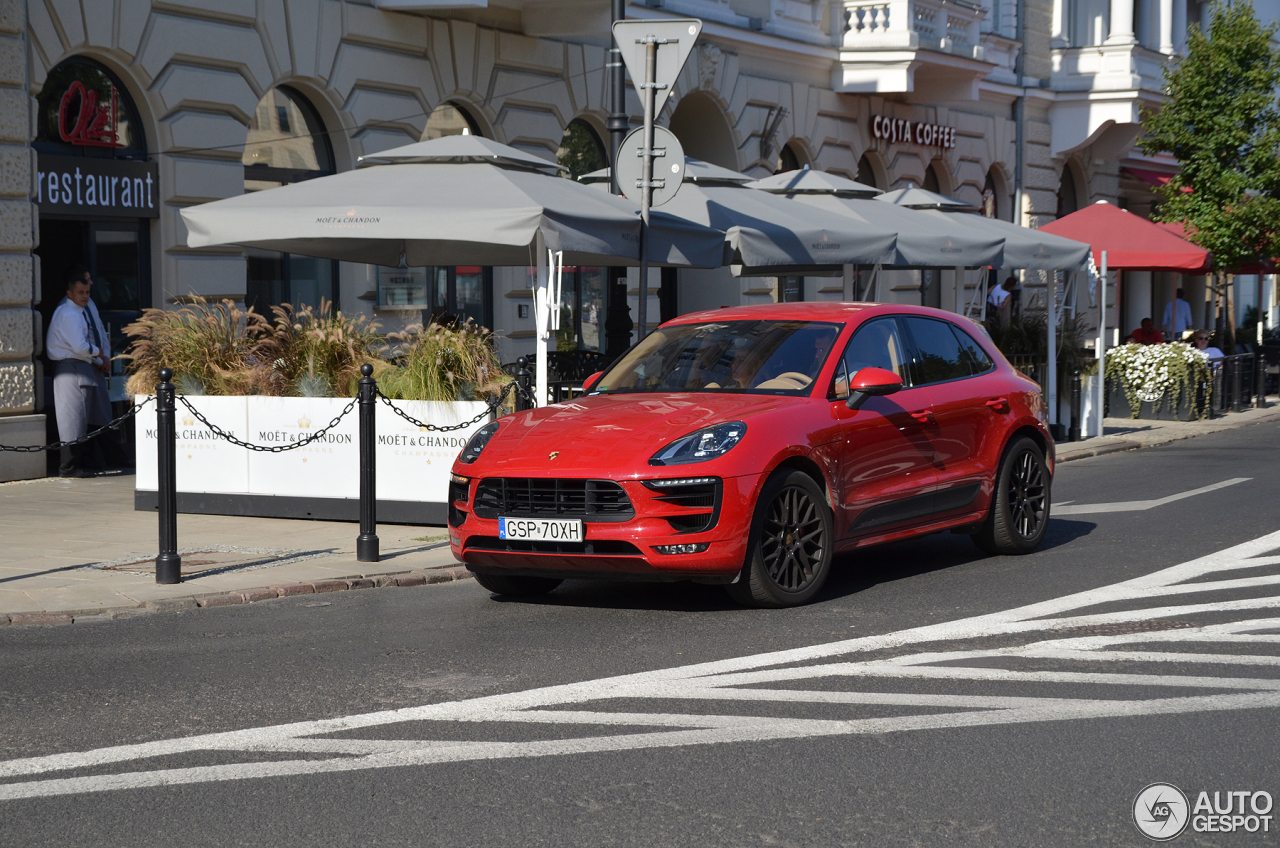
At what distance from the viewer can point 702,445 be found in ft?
25.9

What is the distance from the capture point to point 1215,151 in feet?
93.7

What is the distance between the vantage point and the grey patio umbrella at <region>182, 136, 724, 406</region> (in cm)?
1122

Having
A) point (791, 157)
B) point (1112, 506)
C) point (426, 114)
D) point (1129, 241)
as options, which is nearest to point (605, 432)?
point (1112, 506)

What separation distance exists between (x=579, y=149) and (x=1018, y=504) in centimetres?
1301

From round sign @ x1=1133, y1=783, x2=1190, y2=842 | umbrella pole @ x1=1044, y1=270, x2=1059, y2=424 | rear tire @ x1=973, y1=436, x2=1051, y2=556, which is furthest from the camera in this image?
umbrella pole @ x1=1044, y1=270, x2=1059, y2=424

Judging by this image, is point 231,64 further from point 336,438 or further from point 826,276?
point 826,276

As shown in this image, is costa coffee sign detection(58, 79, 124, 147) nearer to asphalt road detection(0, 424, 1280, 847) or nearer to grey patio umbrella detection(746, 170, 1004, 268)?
grey patio umbrella detection(746, 170, 1004, 268)

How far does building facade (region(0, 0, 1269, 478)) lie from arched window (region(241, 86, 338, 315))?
26 millimetres

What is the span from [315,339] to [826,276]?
16.5m

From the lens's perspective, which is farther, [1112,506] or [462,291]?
[462,291]

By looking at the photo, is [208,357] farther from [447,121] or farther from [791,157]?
[791,157]

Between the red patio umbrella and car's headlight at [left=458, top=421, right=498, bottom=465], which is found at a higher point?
the red patio umbrella

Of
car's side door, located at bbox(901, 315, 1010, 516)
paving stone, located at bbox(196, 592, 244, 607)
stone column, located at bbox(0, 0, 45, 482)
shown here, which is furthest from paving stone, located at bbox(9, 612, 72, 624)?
stone column, located at bbox(0, 0, 45, 482)

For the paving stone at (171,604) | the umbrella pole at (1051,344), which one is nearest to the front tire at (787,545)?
the paving stone at (171,604)
